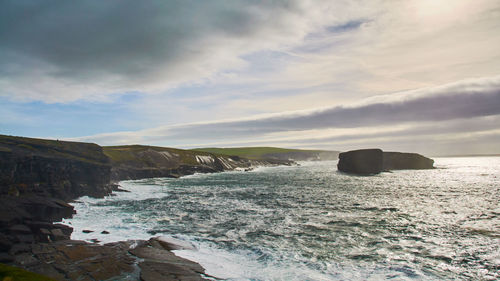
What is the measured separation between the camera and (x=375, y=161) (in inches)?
4865

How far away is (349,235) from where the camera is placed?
2456 centimetres

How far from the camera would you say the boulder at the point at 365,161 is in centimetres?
12325

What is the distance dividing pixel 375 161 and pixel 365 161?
164 inches

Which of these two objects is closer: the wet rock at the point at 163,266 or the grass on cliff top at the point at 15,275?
the grass on cliff top at the point at 15,275

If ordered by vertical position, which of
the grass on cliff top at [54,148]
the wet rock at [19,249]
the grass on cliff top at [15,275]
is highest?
the grass on cliff top at [54,148]

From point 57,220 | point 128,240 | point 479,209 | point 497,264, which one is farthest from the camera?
point 479,209

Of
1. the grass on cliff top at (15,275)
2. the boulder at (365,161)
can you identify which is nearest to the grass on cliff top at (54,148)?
the grass on cliff top at (15,275)

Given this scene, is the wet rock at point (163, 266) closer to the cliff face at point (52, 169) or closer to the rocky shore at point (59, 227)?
the rocky shore at point (59, 227)

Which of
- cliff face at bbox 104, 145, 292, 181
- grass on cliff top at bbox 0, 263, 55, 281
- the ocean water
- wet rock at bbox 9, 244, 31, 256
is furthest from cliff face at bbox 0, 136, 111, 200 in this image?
cliff face at bbox 104, 145, 292, 181

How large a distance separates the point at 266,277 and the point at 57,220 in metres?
24.7

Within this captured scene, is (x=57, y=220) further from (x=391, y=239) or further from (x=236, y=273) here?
(x=391, y=239)

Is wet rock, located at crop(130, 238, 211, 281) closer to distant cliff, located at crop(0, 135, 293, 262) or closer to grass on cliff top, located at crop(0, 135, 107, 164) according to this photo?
distant cliff, located at crop(0, 135, 293, 262)

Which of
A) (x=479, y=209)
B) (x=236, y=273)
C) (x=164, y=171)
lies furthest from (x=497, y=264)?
(x=164, y=171)

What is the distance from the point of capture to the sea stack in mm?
123688
